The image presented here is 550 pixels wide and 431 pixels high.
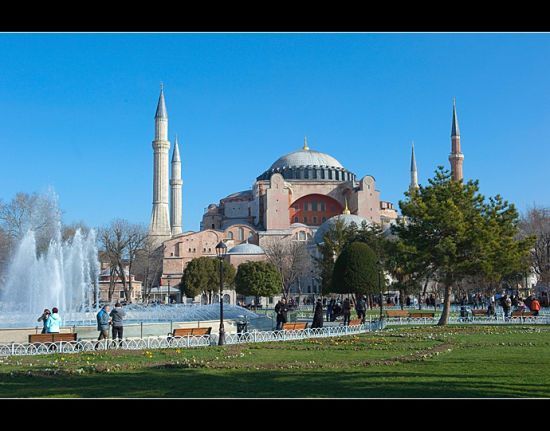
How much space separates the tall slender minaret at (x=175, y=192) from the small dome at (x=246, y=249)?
1330 cm

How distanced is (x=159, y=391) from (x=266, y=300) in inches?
1410

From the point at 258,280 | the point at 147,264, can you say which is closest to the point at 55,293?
the point at 258,280

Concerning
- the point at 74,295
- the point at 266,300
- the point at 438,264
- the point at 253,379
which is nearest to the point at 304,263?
the point at 266,300

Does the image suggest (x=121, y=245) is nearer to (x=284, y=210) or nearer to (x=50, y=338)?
(x=284, y=210)

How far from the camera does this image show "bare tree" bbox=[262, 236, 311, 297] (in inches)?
1594

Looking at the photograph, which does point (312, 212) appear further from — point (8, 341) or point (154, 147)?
point (8, 341)

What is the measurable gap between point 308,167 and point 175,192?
1271 centimetres

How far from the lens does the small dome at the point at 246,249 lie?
46406 millimetres

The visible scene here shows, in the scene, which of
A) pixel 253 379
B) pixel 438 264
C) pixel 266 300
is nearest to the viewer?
pixel 253 379

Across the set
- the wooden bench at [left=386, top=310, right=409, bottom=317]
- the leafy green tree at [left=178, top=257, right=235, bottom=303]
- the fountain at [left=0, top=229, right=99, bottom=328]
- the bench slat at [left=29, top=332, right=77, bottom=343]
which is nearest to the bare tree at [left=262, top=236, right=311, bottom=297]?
the leafy green tree at [left=178, top=257, right=235, bottom=303]

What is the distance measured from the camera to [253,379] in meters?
7.55

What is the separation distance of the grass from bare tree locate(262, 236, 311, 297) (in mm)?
27160

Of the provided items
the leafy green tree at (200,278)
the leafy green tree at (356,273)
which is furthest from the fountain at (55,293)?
the leafy green tree at (200,278)

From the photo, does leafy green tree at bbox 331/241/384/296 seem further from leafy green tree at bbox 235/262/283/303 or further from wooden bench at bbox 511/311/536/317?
leafy green tree at bbox 235/262/283/303
